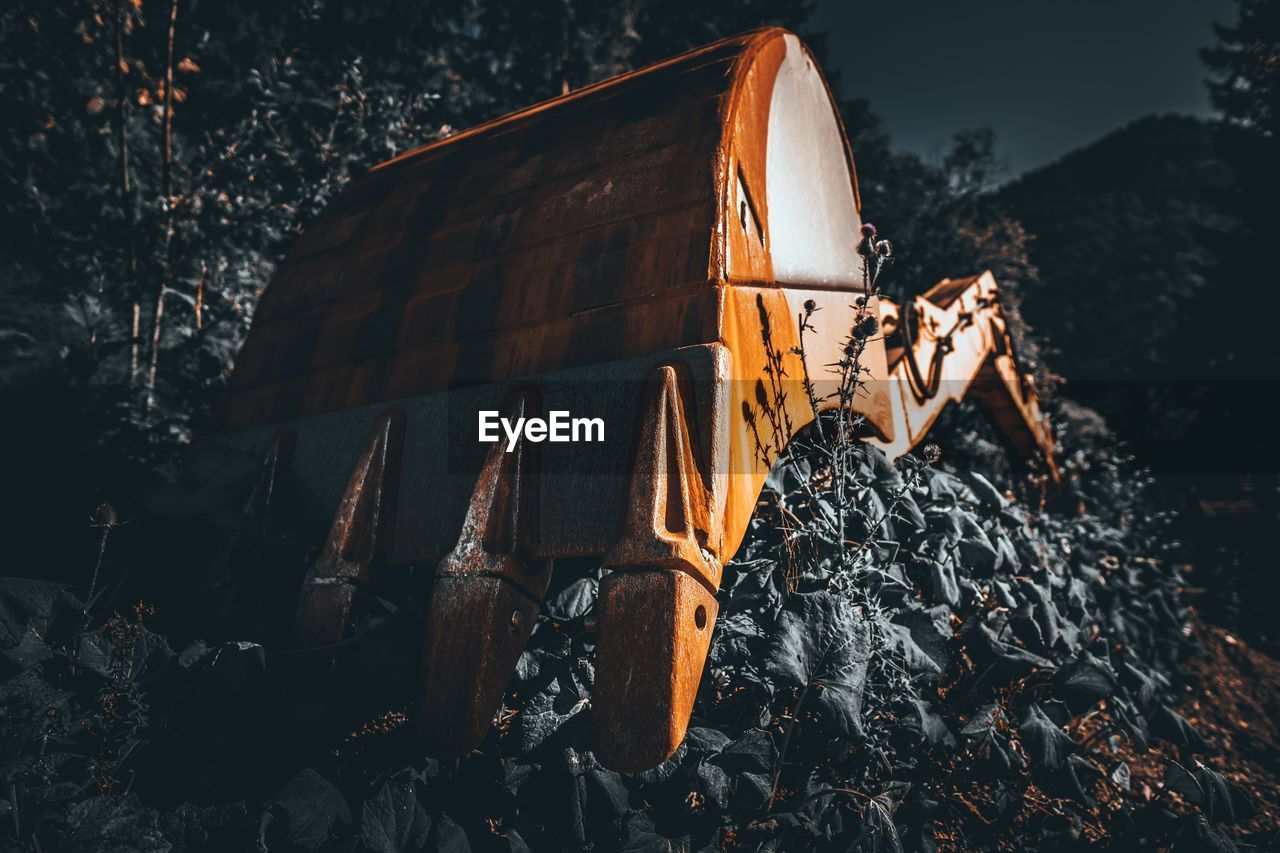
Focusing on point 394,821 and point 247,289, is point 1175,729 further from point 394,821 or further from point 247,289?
point 247,289

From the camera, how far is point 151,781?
1453mm

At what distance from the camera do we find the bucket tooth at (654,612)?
125 centimetres

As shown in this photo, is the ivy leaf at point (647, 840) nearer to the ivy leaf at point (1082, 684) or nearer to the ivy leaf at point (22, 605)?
the ivy leaf at point (22, 605)

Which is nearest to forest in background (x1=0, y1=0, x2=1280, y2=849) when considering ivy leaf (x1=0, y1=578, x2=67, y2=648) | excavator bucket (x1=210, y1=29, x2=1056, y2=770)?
ivy leaf (x1=0, y1=578, x2=67, y2=648)

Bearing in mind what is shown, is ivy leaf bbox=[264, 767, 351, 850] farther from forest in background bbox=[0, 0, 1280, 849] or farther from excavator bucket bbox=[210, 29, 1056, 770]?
excavator bucket bbox=[210, 29, 1056, 770]

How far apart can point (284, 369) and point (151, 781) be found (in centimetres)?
143

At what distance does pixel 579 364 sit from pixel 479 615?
703mm

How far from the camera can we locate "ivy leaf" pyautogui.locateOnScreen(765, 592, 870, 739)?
1806 millimetres

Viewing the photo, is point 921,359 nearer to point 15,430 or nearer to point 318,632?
point 318,632

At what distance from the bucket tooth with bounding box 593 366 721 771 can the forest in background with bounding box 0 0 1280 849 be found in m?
0.47

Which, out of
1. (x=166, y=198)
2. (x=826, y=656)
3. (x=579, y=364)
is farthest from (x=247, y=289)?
(x=826, y=656)

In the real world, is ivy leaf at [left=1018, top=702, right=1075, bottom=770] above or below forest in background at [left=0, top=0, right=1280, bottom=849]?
below

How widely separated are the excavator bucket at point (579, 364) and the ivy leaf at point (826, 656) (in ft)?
1.64

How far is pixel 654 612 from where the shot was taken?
4.24 feet
